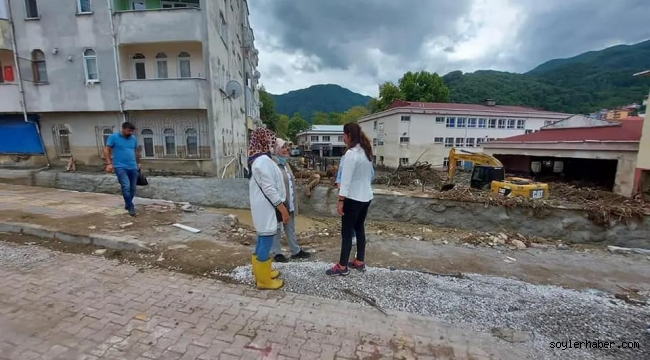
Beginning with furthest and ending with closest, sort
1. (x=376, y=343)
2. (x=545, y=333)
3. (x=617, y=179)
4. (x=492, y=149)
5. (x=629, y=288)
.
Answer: (x=492, y=149) → (x=617, y=179) → (x=629, y=288) → (x=545, y=333) → (x=376, y=343)

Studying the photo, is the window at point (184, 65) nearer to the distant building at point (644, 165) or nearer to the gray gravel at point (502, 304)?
the gray gravel at point (502, 304)

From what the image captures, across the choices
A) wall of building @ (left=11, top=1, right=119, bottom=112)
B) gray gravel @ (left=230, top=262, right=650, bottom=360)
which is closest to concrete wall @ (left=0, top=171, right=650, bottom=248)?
wall of building @ (left=11, top=1, right=119, bottom=112)

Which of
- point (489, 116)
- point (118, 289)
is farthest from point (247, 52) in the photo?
point (489, 116)

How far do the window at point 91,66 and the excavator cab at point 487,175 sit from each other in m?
15.2

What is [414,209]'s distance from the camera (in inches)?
343

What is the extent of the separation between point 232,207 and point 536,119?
36.4 m

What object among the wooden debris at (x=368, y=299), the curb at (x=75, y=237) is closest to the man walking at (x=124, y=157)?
the curb at (x=75, y=237)

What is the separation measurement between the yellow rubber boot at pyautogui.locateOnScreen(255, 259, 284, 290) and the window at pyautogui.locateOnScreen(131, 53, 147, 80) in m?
11.9

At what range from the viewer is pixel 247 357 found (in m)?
2.13

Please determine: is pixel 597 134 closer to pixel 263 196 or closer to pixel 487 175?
pixel 487 175

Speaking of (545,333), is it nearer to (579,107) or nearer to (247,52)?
(247,52)

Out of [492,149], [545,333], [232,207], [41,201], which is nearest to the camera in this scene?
[545,333]

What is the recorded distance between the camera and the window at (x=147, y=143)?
11.5m

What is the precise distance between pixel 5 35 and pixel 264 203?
15258 mm
